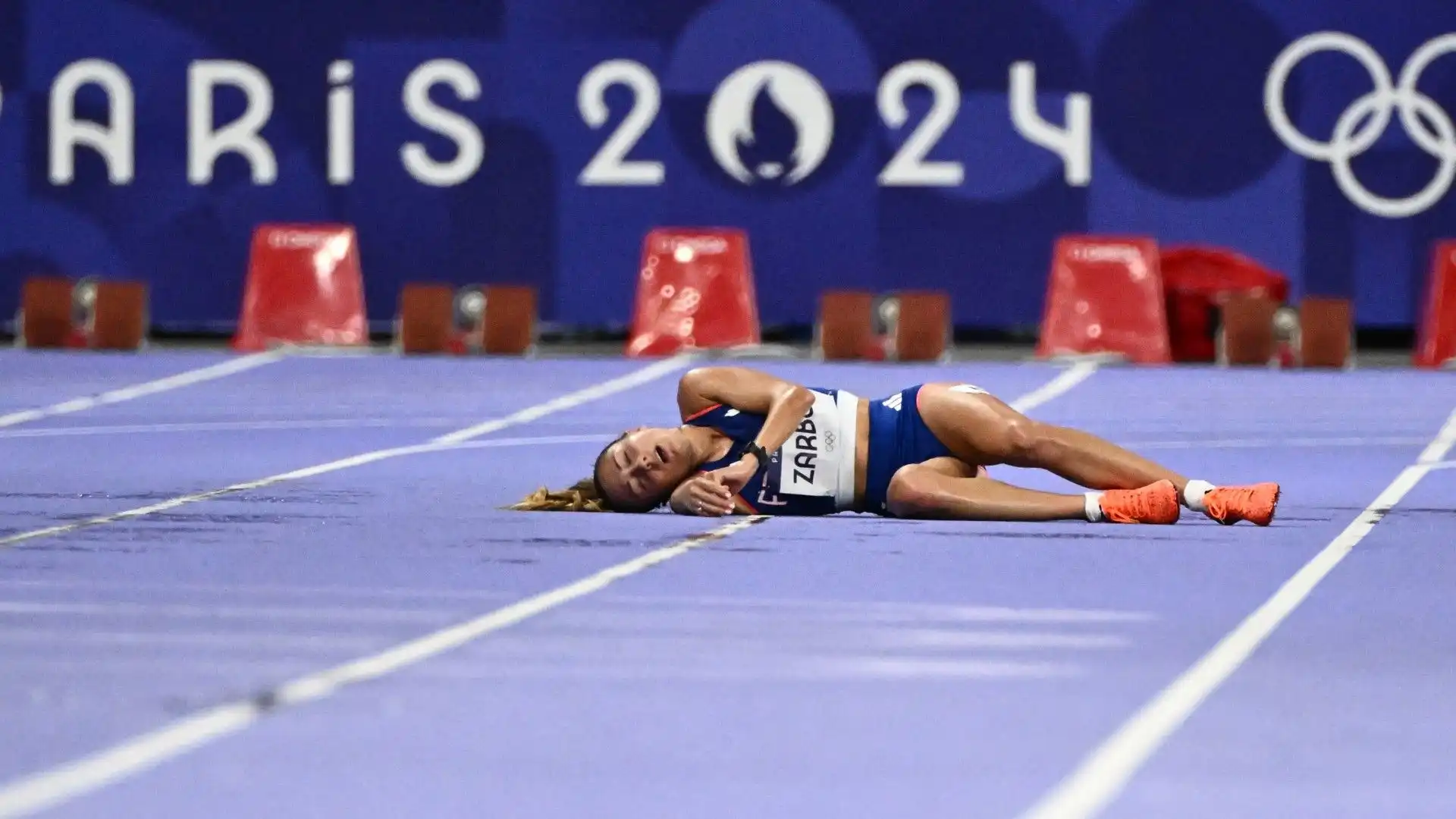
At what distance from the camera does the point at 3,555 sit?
9195 mm

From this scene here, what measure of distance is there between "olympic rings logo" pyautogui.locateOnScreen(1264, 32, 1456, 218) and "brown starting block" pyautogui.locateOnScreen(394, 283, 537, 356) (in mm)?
5025

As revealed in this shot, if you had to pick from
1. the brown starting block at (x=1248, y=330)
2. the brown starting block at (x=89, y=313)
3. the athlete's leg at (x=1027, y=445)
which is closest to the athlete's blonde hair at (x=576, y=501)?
the athlete's leg at (x=1027, y=445)

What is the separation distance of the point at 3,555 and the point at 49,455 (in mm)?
3705

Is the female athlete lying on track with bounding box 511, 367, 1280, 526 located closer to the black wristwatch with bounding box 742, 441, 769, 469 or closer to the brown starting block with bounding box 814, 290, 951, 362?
the black wristwatch with bounding box 742, 441, 769, 469

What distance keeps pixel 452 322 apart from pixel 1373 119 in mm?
6121

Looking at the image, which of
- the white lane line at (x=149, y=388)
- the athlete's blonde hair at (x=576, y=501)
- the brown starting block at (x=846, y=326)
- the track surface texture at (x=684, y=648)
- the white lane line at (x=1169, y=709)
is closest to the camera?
the white lane line at (x=1169, y=709)

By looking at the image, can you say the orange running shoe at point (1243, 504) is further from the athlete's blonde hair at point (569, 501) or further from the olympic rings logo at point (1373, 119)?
the olympic rings logo at point (1373, 119)

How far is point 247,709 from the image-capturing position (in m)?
6.33

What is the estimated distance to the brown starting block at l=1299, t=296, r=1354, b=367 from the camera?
1741cm

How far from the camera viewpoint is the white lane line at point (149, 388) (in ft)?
48.2

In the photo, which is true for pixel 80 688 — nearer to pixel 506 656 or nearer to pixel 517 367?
pixel 506 656

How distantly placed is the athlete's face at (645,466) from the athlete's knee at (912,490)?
0.74m


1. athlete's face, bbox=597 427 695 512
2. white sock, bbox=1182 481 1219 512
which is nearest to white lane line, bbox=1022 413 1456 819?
white sock, bbox=1182 481 1219 512

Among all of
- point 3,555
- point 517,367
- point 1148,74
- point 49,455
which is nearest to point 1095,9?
point 1148,74
